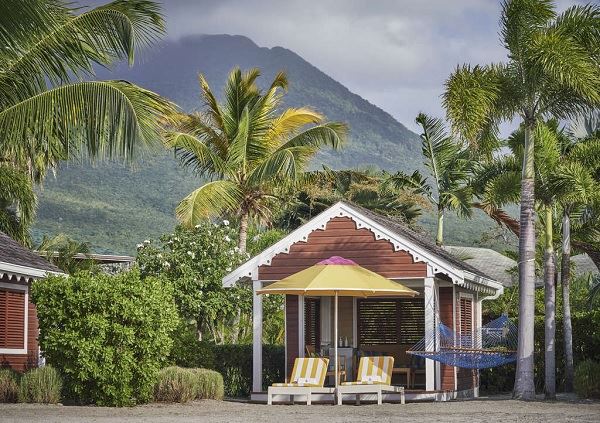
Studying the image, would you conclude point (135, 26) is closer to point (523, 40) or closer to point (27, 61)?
point (27, 61)

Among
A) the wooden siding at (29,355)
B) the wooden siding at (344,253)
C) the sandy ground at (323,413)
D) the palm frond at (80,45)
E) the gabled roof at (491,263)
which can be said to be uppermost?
the palm frond at (80,45)

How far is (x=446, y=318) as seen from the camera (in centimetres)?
2378

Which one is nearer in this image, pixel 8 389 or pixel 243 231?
pixel 8 389

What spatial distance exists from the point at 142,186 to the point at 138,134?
10643cm

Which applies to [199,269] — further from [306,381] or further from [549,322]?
[549,322]

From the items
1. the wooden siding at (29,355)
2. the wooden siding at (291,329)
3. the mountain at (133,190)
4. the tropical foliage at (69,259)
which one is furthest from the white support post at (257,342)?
the mountain at (133,190)

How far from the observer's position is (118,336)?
62.3 feet

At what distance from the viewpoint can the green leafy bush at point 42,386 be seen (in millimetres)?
19047

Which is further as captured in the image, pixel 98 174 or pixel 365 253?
pixel 98 174

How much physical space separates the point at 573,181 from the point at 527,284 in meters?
2.26

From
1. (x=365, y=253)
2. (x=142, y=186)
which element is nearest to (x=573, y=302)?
(x=365, y=253)

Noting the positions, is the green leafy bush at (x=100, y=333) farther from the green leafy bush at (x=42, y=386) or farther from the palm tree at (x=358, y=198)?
the palm tree at (x=358, y=198)

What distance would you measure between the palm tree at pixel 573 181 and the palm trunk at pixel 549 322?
108cm

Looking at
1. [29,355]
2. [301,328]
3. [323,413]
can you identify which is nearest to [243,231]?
[29,355]
